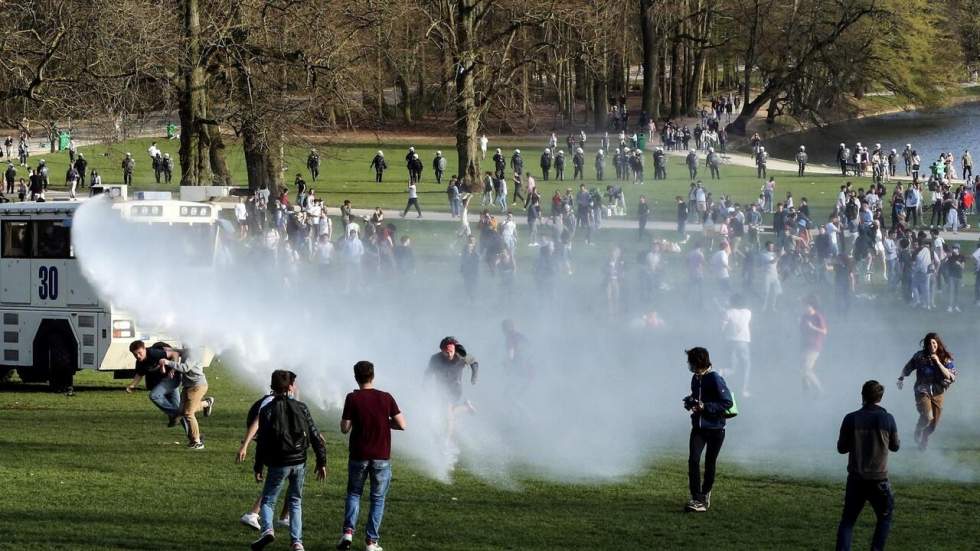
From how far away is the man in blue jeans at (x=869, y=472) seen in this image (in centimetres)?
1102

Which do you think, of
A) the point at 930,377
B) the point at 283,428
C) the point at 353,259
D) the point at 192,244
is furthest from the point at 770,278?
the point at 283,428

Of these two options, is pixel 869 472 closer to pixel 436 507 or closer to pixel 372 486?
pixel 372 486

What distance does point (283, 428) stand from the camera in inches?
438

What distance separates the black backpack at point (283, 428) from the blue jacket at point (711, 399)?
4.07m

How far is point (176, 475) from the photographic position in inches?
610

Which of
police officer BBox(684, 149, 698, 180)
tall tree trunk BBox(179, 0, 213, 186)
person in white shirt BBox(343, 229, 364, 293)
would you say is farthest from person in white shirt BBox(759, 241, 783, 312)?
police officer BBox(684, 149, 698, 180)

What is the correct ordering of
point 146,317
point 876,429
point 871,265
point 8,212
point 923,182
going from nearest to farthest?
point 876,429, point 146,317, point 8,212, point 871,265, point 923,182

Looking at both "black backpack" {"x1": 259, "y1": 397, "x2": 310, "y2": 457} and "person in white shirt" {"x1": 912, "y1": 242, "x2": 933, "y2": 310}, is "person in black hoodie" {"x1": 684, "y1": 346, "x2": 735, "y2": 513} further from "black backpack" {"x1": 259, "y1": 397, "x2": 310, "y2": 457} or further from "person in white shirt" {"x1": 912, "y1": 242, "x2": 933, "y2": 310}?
"person in white shirt" {"x1": 912, "y1": 242, "x2": 933, "y2": 310}

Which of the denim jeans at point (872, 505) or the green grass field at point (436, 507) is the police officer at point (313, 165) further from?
the denim jeans at point (872, 505)

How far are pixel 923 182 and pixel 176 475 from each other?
4898cm

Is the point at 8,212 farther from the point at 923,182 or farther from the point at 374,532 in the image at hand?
the point at 923,182

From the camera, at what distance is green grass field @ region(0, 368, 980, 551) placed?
12422 millimetres

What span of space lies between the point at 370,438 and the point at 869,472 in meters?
4.02

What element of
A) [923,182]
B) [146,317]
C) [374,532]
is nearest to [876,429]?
[374,532]
